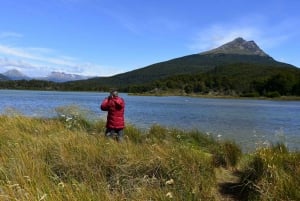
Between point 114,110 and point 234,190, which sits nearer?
point 234,190

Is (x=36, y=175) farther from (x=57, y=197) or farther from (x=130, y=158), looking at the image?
(x=130, y=158)

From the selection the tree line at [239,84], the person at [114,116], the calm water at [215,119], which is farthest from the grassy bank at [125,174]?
the tree line at [239,84]

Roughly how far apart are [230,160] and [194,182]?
402 centimetres

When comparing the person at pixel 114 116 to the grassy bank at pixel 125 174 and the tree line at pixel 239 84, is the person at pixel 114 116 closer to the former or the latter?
the grassy bank at pixel 125 174

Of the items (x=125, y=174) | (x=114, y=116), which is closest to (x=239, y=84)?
(x=114, y=116)

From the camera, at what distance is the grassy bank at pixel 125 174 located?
18.4 ft

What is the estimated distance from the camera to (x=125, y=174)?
7262mm

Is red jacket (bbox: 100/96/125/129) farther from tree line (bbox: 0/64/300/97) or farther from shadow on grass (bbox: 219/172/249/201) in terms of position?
tree line (bbox: 0/64/300/97)

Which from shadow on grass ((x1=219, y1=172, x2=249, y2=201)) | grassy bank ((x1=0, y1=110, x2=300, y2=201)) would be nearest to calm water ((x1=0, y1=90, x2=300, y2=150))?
shadow on grass ((x1=219, y1=172, x2=249, y2=201))

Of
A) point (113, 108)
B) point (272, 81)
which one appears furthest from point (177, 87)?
Result: point (113, 108)

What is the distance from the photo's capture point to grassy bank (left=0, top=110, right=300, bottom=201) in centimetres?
561

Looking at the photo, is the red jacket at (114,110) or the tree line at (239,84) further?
the tree line at (239,84)

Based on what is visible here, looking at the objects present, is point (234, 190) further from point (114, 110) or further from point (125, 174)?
point (114, 110)

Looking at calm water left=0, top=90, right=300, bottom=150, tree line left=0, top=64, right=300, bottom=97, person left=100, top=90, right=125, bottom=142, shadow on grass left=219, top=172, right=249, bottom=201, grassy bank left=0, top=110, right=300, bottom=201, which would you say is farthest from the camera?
tree line left=0, top=64, right=300, bottom=97
